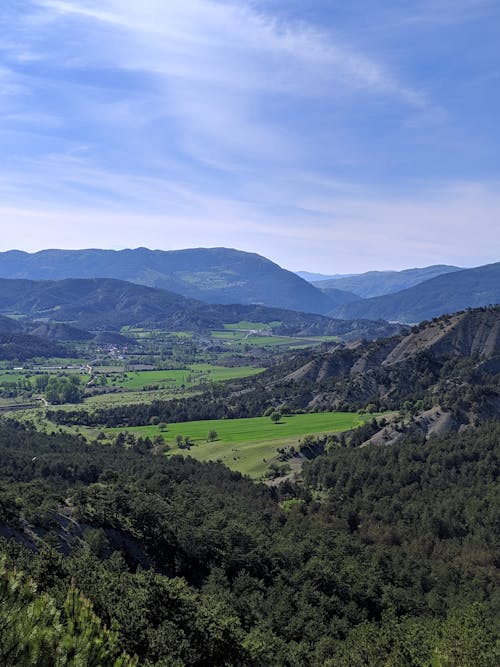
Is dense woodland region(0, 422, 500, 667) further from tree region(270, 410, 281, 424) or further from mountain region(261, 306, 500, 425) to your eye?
tree region(270, 410, 281, 424)

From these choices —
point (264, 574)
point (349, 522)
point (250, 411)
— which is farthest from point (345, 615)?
point (250, 411)

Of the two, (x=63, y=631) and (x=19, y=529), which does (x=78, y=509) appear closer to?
(x=19, y=529)

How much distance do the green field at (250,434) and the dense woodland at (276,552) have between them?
1126 centimetres

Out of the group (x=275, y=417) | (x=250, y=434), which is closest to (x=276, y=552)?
(x=250, y=434)

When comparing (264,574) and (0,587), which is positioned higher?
(0,587)

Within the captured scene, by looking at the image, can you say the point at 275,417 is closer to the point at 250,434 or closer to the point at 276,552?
the point at 250,434

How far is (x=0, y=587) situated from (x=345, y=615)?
38.5 metres

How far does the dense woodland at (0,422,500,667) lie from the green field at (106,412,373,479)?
36.9 feet

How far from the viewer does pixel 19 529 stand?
166 ft

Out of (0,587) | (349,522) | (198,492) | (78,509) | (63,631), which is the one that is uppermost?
(0,587)

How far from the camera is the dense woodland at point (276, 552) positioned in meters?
34.2

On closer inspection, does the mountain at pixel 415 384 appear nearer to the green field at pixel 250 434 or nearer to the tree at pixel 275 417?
the green field at pixel 250 434

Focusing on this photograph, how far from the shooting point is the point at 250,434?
142m

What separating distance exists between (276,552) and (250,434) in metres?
83.2
